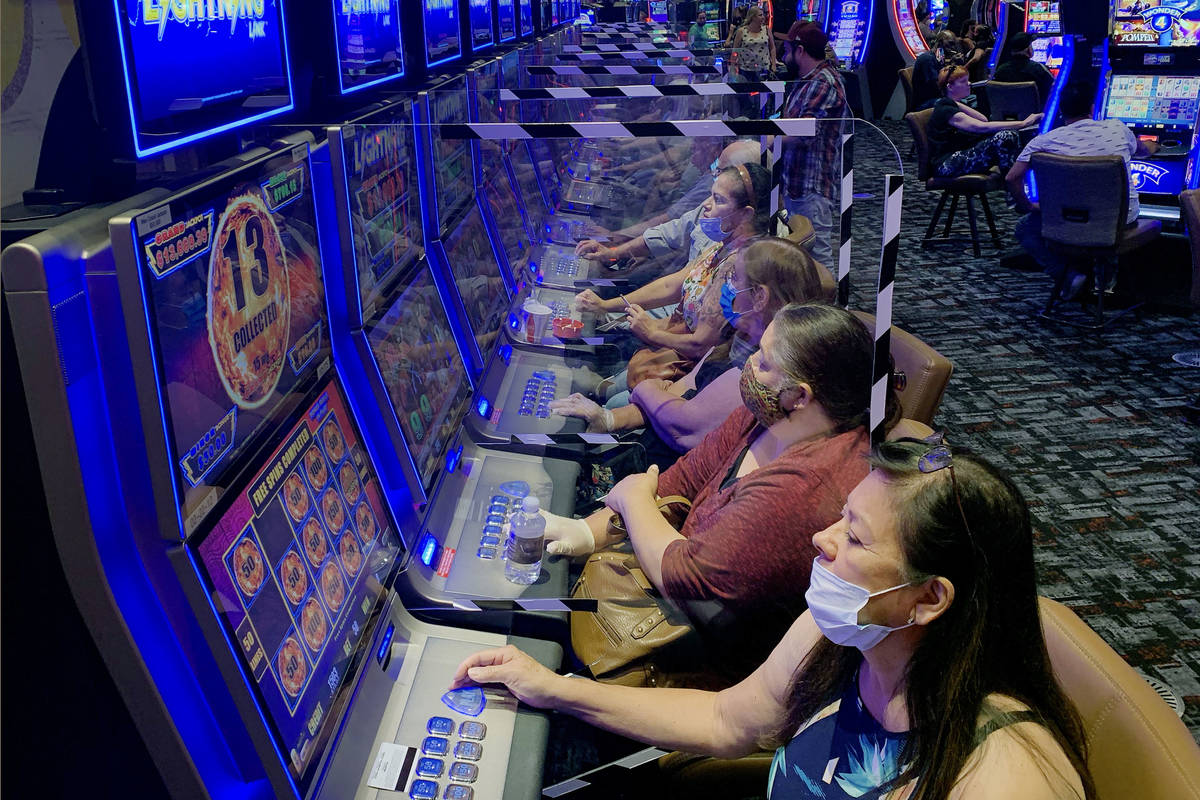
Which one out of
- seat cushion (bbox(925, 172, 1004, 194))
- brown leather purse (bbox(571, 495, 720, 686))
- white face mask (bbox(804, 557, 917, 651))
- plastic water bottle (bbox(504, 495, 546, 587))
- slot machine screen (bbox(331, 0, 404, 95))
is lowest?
brown leather purse (bbox(571, 495, 720, 686))

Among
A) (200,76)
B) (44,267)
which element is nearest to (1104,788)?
(44,267)

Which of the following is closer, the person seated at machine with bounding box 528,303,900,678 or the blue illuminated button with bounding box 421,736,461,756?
the blue illuminated button with bounding box 421,736,461,756

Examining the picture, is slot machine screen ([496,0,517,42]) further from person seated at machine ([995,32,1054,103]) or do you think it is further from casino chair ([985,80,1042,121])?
person seated at machine ([995,32,1054,103])

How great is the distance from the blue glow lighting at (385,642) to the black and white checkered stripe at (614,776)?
40 centimetres

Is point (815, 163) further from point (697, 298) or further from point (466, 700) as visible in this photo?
point (466, 700)

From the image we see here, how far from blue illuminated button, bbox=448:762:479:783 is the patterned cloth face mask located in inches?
36.0

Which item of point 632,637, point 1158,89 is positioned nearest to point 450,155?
point 632,637

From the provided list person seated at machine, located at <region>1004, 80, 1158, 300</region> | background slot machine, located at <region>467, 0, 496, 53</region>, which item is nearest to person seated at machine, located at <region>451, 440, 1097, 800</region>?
background slot machine, located at <region>467, 0, 496, 53</region>

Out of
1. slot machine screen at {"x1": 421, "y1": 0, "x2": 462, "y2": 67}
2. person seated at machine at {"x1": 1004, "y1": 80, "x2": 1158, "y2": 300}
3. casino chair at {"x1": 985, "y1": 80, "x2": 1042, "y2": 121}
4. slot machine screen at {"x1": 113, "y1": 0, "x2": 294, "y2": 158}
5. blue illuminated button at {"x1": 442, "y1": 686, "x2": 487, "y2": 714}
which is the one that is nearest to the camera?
slot machine screen at {"x1": 113, "y1": 0, "x2": 294, "y2": 158}

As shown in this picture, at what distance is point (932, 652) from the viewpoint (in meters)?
1.27

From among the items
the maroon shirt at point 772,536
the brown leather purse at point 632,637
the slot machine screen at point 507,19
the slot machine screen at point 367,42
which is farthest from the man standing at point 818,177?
the slot machine screen at point 507,19

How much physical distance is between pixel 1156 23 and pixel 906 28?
27.7 feet

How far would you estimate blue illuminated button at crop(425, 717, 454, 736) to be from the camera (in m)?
1.50

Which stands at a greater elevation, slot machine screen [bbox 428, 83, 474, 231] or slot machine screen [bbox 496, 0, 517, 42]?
slot machine screen [bbox 496, 0, 517, 42]
